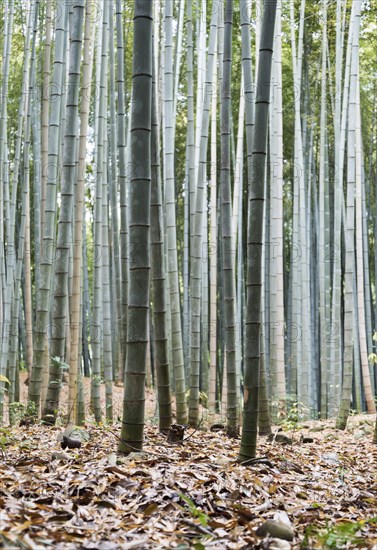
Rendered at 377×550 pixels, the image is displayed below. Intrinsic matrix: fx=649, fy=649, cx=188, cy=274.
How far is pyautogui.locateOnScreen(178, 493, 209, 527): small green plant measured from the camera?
189 centimetres

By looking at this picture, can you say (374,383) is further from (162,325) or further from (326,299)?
(162,325)

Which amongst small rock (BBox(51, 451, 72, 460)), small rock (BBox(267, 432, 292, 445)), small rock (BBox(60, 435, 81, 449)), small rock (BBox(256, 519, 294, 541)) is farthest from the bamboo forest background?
small rock (BBox(256, 519, 294, 541))

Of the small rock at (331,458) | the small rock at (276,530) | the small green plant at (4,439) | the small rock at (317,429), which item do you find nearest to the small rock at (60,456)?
the small green plant at (4,439)

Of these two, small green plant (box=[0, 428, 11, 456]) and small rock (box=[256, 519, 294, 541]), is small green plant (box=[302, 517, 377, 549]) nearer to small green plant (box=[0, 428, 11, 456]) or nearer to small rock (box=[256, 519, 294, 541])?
small rock (box=[256, 519, 294, 541])

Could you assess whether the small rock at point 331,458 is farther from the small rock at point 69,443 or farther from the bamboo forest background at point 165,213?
the small rock at point 69,443

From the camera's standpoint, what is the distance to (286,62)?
8.92 meters

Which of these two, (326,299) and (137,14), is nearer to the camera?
(137,14)

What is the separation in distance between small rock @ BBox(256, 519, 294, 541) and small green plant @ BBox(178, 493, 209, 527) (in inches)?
6.2

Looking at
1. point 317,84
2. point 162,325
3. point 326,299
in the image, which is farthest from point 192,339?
point 317,84

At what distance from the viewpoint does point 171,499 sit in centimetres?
213

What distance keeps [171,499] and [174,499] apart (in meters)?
0.01

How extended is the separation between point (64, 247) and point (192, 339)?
1140mm

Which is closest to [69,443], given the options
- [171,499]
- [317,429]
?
[171,499]

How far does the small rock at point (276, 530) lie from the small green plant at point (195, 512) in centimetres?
16
